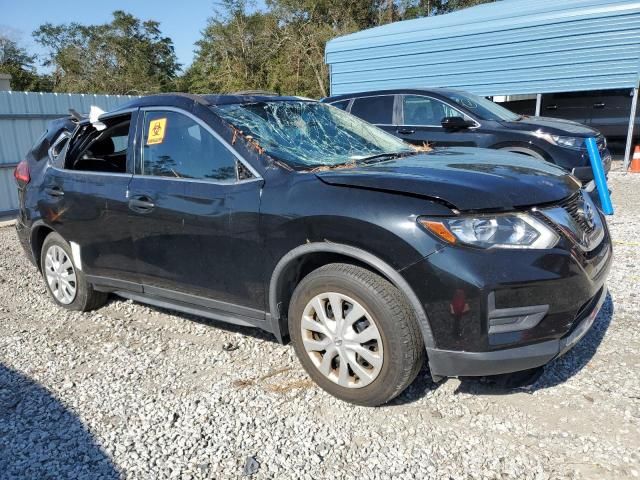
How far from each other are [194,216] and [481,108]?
18.2 ft

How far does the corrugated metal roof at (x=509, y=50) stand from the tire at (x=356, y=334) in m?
11.3

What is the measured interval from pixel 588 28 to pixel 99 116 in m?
11.1

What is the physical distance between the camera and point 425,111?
7.61 metres

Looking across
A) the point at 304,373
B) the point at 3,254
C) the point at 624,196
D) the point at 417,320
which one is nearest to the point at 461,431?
the point at 417,320

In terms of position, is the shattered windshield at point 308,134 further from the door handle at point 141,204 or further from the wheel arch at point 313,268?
the door handle at point 141,204

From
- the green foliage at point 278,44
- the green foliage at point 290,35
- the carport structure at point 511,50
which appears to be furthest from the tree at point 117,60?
the carport structure at point 511,50

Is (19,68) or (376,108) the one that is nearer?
(376,108)

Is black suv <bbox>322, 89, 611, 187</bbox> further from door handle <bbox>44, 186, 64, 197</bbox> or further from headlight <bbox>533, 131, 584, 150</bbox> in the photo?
door handle <bbox>44, 186, 64, 197</bbox>

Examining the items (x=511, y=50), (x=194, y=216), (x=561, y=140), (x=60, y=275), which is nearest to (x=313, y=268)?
(x=194, y=216)

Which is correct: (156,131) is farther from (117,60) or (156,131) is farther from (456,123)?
(117,60)

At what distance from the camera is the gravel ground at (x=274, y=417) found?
2.39m

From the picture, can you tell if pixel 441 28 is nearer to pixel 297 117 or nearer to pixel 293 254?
pixel 297 117

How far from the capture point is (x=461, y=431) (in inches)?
102

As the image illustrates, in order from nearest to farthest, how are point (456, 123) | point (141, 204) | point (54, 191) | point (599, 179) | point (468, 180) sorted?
1. point (468, 180)
2. point (141, 204)
3. point (54, 191)
4. point (599, 179)
5. point (456, 123)
